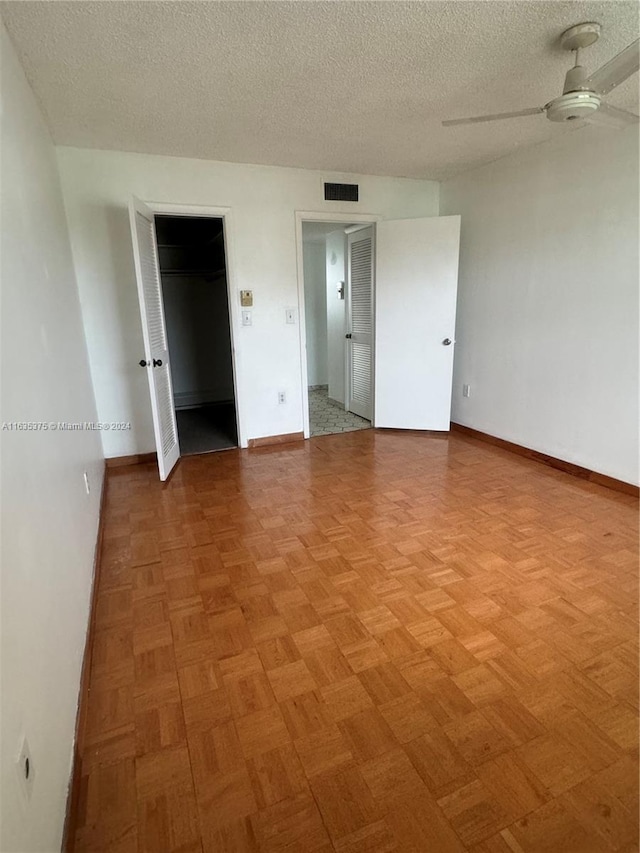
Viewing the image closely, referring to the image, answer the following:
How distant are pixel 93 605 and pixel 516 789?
66.8 inches

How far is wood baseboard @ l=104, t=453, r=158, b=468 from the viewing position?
3.57 m

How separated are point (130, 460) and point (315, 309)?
→ 379 centimetres

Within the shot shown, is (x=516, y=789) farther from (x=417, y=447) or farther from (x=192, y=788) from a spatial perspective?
(x=417, y=447)

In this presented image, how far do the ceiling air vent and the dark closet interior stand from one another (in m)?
1.57

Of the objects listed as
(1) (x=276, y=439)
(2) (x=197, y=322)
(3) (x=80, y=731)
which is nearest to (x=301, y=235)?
(1) (x=276, y=439)

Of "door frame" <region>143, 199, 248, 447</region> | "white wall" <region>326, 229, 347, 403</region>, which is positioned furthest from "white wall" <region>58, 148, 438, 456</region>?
"white wall" <region>326, 229, 347, 403</region>

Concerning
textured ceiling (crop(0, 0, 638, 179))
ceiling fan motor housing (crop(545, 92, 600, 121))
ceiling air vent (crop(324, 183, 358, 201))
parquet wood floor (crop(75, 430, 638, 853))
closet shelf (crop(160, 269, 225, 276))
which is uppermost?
textured ceiling (crop(0, 0, 638, 179))

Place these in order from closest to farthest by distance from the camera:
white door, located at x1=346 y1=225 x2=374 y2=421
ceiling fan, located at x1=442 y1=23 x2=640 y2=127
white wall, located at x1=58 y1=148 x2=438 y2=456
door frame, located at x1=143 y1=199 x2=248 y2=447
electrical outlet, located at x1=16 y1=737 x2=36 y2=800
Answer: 1. electrical outlet, located at x1=16 y1=737 x2=36 y2=800
2. ceiling fan, located at x1=442 y1=23 x2=640 y2=127
3. white wall, located at x1=58 y1=148 x2=438 y2=456
4. door frame, located at x1=143 y1=199 x2=248 y2=447
5. white door, located at x1=346 y1=225 x2=374 y2=421

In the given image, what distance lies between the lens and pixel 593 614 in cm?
179

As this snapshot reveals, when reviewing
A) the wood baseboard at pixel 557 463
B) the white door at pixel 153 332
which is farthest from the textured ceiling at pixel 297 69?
the wood baseboard at pixel 557 463

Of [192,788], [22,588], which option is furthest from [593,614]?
[22,588]

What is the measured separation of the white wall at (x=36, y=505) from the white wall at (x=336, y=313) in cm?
320

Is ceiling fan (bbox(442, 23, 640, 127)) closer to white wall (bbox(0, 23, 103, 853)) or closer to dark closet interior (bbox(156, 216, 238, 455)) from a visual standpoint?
white wall (bbox(0, 23, 103, 853))

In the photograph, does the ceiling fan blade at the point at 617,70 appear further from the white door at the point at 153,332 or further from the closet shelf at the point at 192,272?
the closet shelf at the point at 192,272
